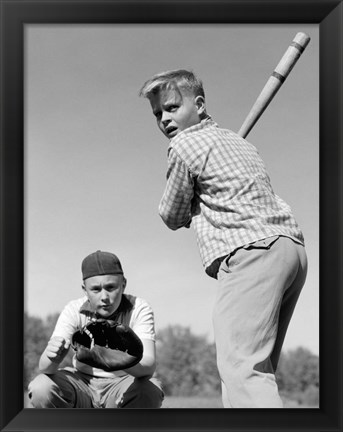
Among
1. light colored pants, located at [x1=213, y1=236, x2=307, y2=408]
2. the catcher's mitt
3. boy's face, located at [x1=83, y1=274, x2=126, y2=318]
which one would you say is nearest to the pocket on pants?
light colored pants, located at [x1=213, y1=236, x2=307, y2=408]

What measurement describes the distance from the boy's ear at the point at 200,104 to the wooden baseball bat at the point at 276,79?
0.33 metres

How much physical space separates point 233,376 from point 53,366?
91 centimetres

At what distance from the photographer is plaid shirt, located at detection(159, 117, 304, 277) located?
98.5 inches

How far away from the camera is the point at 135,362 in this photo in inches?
116

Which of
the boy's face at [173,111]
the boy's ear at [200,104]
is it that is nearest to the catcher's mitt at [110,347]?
the boy's face at [173,111]

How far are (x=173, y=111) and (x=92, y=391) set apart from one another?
1248 millimetres

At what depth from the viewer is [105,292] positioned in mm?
3338

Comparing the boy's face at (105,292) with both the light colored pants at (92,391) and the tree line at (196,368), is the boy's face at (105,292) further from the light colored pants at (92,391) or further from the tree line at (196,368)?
the tree line at (196,368)

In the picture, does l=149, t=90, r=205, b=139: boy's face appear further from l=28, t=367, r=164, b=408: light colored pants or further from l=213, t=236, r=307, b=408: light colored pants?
l=28, t=367, r=164, b=408: light colored pants

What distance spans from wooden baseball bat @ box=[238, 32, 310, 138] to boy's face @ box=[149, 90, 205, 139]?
1.23ft

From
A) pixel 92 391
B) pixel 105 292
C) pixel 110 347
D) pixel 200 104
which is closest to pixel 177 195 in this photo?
pixel 200 104
